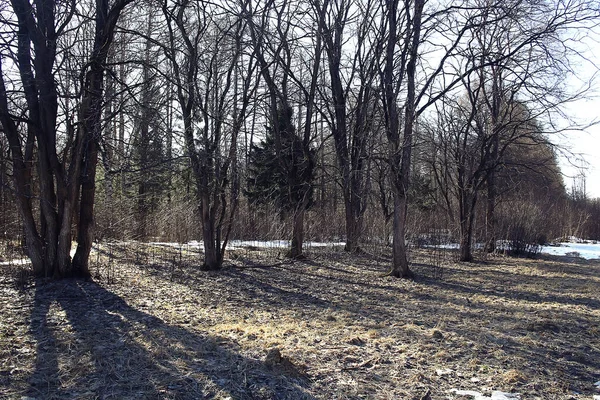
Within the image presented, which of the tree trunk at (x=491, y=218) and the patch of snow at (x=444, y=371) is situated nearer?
the patch of snow at (x=444, y=371)

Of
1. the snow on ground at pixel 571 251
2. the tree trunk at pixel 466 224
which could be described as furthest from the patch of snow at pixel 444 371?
the snow on ground at pixel 571 251

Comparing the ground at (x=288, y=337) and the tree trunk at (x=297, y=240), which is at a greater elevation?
the tree trunk at (x=297, y=240)

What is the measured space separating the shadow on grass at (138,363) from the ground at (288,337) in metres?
0.02

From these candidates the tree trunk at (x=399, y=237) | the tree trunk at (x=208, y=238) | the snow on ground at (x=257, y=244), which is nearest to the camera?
the tree trunk at (x=399, y=237)

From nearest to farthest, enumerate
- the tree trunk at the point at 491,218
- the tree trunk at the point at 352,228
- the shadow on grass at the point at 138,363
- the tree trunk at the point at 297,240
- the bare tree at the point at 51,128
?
the shadow on grass at the point at 138,363, the bare tree at the point at 51,128, the tree trunk at the point at 297,240, the tree trunk at the point at 352,228, the tree trunk at the point at 491,218

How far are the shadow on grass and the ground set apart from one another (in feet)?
0.05

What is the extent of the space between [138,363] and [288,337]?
5.49 feet

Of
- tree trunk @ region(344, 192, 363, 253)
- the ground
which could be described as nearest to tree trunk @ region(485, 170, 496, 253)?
tree trunk @ region(344, 192, 363, 253)

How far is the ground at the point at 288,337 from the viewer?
3.86m

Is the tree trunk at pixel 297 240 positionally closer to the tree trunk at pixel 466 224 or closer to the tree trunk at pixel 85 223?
the tree trunk at pixel 466 224

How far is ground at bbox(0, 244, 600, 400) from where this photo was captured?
3.86 meters

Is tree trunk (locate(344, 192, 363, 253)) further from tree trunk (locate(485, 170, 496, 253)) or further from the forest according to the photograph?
tree trunk (locate(485, 170, 496, 253))

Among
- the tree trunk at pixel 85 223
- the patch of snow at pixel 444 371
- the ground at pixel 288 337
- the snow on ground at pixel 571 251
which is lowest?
the patch of snow at pixel 444 371

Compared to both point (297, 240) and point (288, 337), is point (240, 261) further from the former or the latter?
point (288, 337)
